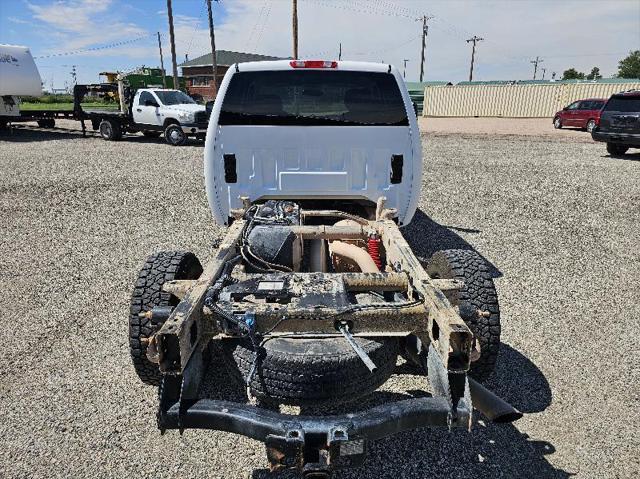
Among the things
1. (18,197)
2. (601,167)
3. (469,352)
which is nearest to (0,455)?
(469,352)

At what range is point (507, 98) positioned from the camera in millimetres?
34594

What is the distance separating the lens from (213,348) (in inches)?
141

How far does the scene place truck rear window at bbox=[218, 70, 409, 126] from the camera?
4492 mm

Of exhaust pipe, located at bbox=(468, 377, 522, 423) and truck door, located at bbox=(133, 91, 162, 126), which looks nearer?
exhaust pipe, located at bbox=(468, 377, 522, 423)

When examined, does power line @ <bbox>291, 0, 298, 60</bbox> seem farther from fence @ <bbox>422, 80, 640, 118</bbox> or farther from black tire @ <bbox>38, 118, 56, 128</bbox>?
black tire @ <bbox>38, 118, 56, 128</bbox>

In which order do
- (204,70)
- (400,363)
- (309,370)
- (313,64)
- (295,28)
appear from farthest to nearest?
(204,70) < (295,28) < (313,64) < (400,363) < (309,370)

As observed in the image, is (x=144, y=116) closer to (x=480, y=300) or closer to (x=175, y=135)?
(x=175, y=135)

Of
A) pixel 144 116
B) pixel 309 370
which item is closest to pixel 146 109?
pixel 144 116

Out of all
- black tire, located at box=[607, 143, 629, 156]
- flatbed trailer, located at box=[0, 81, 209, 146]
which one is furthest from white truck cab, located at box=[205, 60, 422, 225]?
black tire, located at box=[607, 143, 629, 156]

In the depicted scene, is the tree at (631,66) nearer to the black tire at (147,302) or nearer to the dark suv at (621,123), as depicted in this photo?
the dark suv at (621,123)

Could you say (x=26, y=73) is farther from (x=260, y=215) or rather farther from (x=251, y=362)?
(x=251, y=362)

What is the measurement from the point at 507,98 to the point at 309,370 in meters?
36.5

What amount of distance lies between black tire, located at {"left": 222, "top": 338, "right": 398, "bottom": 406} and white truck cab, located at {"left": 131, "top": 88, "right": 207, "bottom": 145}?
15.6 meters

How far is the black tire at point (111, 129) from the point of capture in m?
19.1
